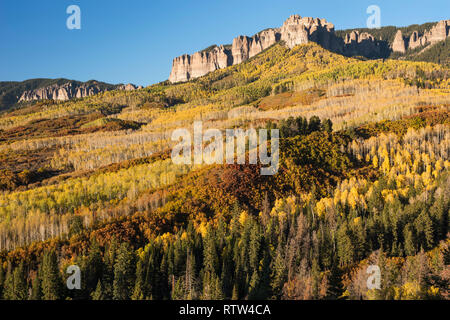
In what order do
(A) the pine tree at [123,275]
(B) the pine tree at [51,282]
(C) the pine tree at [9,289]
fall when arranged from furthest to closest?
(A) the pine tree at [123,275] < (C) the pine tree at [9,289] < (B) the pine tree at [51,282]

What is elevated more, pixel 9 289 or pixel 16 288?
pixel 16 288

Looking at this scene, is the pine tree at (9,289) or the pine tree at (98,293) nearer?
the pine tree at (98,293)

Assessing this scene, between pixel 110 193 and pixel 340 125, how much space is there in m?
109

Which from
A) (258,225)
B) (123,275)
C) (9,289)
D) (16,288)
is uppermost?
(258,225)

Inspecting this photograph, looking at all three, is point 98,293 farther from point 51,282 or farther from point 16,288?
point 16,288

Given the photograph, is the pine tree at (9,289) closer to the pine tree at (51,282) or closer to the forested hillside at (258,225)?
the forested hillside at (258,225)

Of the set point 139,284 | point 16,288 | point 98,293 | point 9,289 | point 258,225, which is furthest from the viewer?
point 258,225

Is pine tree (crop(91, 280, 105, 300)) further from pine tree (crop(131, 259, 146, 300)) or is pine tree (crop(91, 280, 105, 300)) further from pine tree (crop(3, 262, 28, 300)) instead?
pine tree (crop(3, 262, 28, 300))

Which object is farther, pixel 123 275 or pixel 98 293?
pixel 123 275

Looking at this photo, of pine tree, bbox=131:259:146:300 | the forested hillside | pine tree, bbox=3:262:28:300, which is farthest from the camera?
the forested hillside

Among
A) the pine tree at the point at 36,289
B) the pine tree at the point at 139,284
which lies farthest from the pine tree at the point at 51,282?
the pine tree at the point at 139,284

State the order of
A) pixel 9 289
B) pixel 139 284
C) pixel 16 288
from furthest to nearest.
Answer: pixel 9 289
pixel 16 288
pixel 139 284

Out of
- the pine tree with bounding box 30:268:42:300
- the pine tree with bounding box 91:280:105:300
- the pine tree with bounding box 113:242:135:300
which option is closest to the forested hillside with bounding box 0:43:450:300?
the pine tree with bounding box 113:242:135:300

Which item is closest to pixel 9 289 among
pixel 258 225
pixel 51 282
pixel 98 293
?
pixel 51 282
